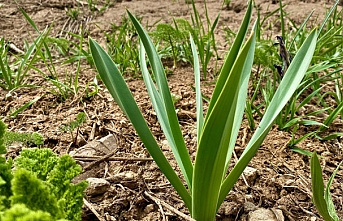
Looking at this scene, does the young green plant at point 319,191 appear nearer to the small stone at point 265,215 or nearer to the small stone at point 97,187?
the small stone at point 265,215

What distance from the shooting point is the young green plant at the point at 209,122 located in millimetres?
774

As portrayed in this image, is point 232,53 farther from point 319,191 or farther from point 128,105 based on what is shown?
point 319,191

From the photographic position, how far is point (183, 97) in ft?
5.97

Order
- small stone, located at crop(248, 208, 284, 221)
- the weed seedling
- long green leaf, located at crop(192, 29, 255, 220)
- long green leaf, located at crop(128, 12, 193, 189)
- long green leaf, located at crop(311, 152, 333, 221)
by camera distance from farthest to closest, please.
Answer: the weed seedling < small stone, located at crop(248, 208, 284, 221) < long green leaf, located at crop(128, 12, 193, 189) < long green leaf, located at crop(311, 152, 333, 221) < long green leaf, located at crop(192, 29, 255, 220)

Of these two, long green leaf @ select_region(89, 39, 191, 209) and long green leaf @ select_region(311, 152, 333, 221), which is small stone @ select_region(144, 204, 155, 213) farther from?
long green leaf @ select_region(311, 152, 333, 221)

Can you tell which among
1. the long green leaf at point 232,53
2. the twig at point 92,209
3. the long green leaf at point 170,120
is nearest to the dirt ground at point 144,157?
the twig at point 92,209

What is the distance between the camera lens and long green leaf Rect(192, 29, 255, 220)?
0.70m

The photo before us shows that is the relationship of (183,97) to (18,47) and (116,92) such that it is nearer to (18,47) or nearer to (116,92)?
(116,92)

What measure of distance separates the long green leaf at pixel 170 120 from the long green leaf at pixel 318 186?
284 millimetres

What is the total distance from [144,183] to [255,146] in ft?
1.43

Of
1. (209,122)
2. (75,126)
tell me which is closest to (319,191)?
(209,122)

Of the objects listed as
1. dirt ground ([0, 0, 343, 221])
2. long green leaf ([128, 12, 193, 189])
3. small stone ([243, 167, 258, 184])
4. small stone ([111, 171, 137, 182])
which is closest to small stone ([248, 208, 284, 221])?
dirt ground ([0, 0, 343, 221])

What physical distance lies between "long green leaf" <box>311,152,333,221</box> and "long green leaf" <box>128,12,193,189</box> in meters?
0.28

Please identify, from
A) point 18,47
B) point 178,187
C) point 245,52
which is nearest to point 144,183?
point 178,187
